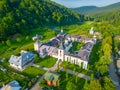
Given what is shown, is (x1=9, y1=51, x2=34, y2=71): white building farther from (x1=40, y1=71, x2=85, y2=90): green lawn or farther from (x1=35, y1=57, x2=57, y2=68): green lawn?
(x1=40, y1=71, x2=85, y2=90): green lawn

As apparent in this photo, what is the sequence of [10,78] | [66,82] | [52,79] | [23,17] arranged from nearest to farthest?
[52,79], [66,82], [10,78], [23,17]

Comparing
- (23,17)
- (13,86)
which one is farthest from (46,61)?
(23,17)

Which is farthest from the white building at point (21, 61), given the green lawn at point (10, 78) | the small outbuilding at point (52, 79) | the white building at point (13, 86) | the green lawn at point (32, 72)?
the small outbuilding at point (52, 79)

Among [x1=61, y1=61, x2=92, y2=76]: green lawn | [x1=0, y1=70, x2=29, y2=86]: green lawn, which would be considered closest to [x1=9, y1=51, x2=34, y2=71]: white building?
[x1=0, y1=70, x2=29, y2=86]: green lawn

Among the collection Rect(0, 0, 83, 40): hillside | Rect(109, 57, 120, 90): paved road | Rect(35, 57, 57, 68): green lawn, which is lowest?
Rect(109, 57, 120, 90): paved road

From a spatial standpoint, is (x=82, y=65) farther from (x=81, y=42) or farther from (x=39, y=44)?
(x=81, y=42)

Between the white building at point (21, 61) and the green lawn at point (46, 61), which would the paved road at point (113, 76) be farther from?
the white building at point (21, 61)

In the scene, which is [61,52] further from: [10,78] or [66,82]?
[10,78]
